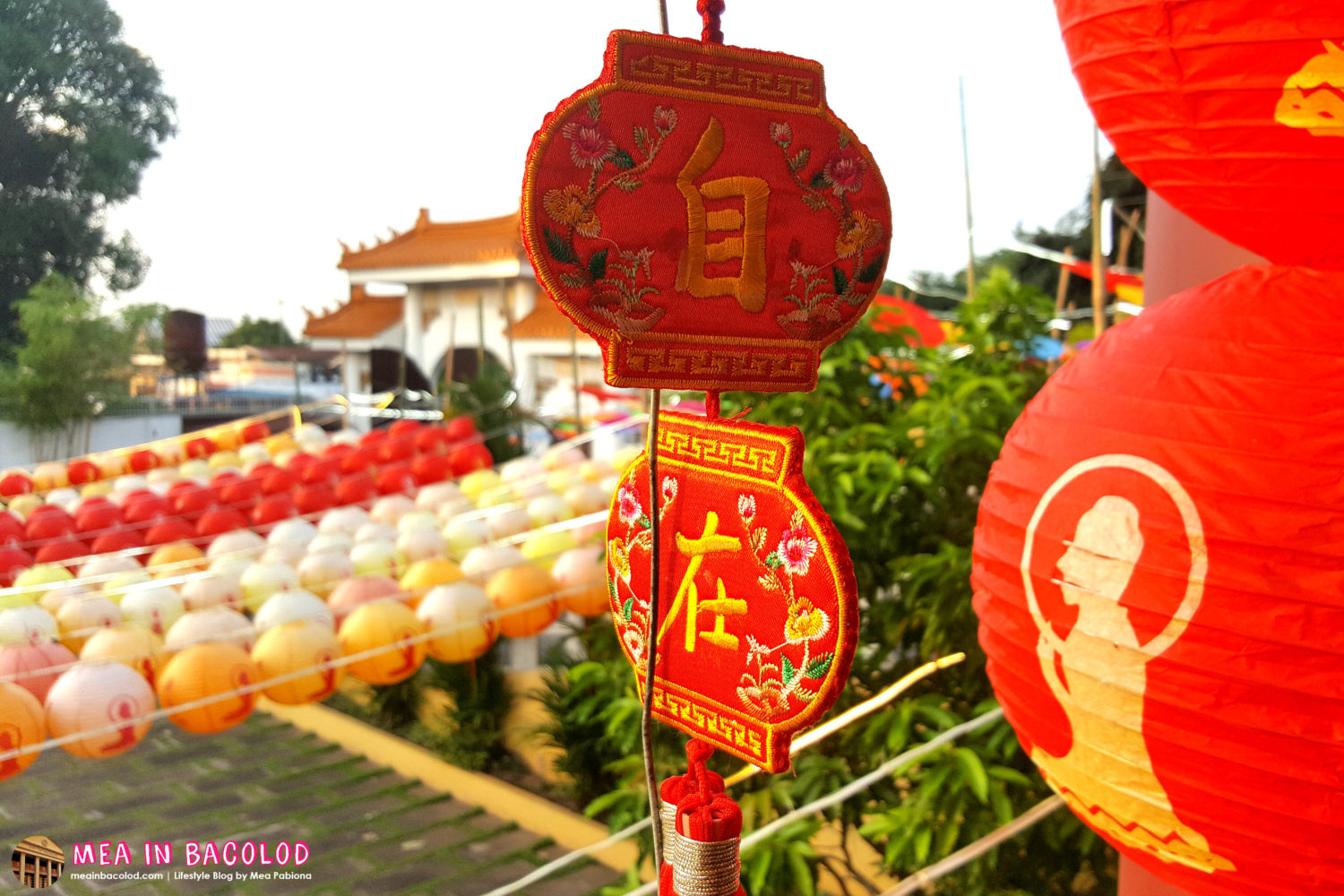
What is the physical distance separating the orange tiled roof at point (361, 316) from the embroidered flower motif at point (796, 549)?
19.4 ft

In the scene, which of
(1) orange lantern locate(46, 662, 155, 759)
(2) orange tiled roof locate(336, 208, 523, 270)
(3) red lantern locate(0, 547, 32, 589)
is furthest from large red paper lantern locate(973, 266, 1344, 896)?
(2) orange tiled roof locate(336, 208, 523, 270)

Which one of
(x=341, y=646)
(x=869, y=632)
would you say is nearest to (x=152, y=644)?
(x=341, y=646)

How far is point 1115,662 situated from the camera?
0.62m

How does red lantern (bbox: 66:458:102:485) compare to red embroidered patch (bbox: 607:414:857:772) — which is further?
red lantern (bbox: 66:458:102:485)

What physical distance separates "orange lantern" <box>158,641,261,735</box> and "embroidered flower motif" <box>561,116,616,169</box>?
1475 mm

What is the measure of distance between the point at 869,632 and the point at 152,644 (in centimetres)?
121

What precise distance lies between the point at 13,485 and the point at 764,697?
8.70ft

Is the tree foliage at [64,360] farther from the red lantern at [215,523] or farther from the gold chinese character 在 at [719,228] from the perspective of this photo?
the gold chinese character 在 at [719,228]

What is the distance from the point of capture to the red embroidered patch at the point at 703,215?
0.57m

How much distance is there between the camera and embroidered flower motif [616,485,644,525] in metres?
0.71

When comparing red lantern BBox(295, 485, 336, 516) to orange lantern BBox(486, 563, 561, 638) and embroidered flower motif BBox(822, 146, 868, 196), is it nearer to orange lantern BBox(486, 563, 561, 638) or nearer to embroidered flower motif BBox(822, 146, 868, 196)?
orange lantern BBox(486, 563, 561, 638)

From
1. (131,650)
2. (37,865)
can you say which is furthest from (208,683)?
(37,865)

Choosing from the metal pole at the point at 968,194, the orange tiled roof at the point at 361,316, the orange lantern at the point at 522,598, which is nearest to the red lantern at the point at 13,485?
the orange lantern at the point at 522,598

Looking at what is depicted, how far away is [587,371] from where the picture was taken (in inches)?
207
